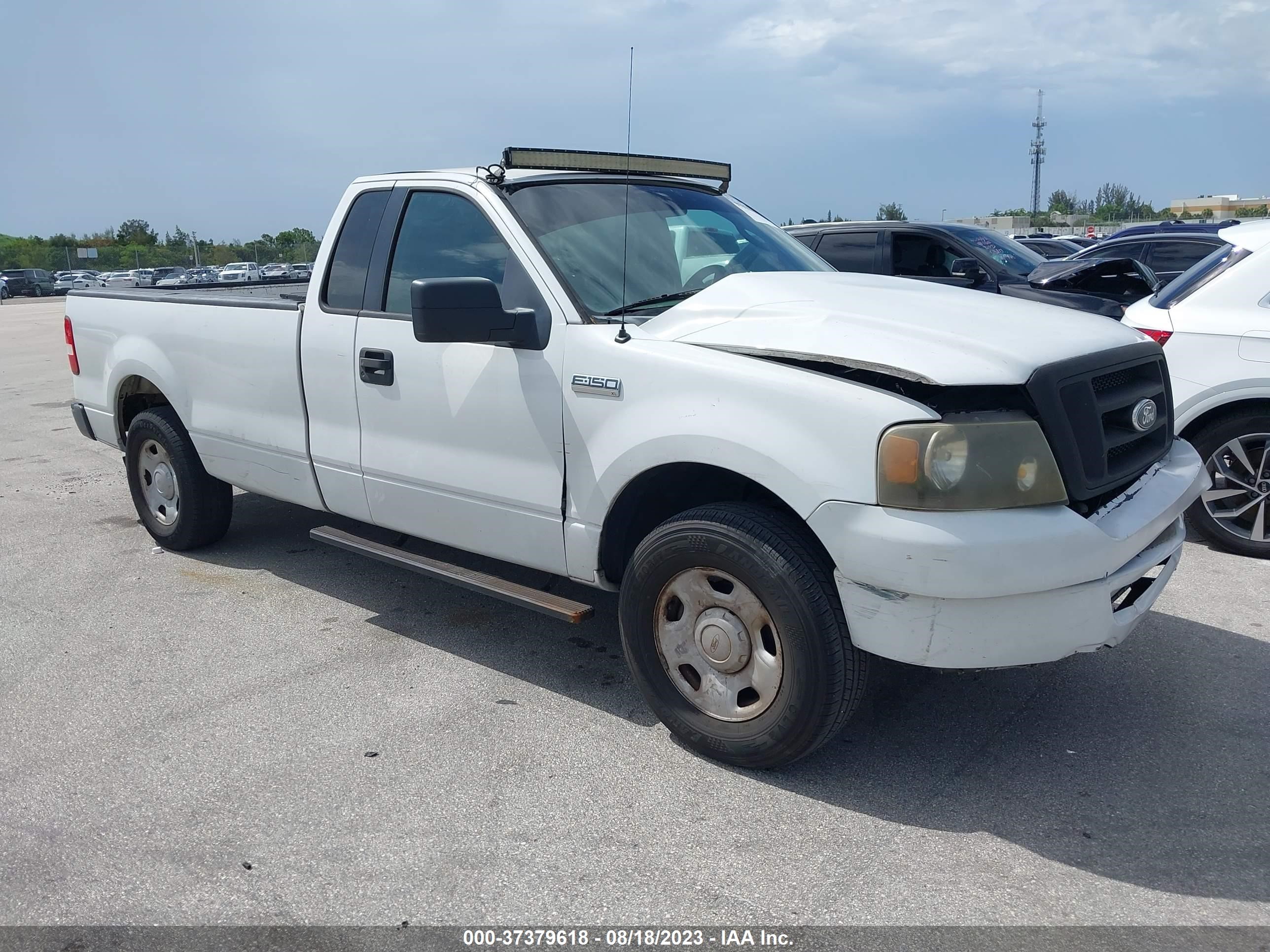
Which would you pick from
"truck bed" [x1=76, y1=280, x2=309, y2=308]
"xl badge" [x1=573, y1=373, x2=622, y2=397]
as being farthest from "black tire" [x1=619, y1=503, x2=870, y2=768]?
"truck bed" [x1=76, y1=280, x2=309, y2=308]

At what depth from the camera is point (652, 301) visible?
3924mm

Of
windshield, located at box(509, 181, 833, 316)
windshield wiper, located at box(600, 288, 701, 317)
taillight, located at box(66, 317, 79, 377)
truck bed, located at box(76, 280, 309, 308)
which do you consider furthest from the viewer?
taillight, located at box(66, 317, 79, 377)

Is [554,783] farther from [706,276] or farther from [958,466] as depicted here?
[706,276]

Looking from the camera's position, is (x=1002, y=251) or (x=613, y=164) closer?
(x=613, y=164)

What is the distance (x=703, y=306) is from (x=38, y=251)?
70921 mm

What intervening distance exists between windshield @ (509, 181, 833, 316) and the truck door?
0.15 m

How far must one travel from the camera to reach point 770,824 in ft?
10.5

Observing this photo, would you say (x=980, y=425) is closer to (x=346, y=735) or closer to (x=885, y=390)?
(x=885, y=390)

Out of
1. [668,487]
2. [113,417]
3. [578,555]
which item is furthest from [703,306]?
[113,417]

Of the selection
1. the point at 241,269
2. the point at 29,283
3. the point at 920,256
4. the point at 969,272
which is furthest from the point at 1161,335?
the point at 29,283

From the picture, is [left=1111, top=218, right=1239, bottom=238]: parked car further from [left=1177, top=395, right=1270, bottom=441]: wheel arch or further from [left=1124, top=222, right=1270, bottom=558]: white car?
[left=1177, top=395, right=1270, bottom=441]: wheel arch

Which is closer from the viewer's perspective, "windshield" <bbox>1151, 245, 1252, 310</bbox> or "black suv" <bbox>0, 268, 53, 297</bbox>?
"windshield" <bbox>1151, 245, 1252, 310</bbox>

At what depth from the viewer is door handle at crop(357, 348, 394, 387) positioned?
434cm

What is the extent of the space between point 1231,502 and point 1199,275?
1277 millimetres
